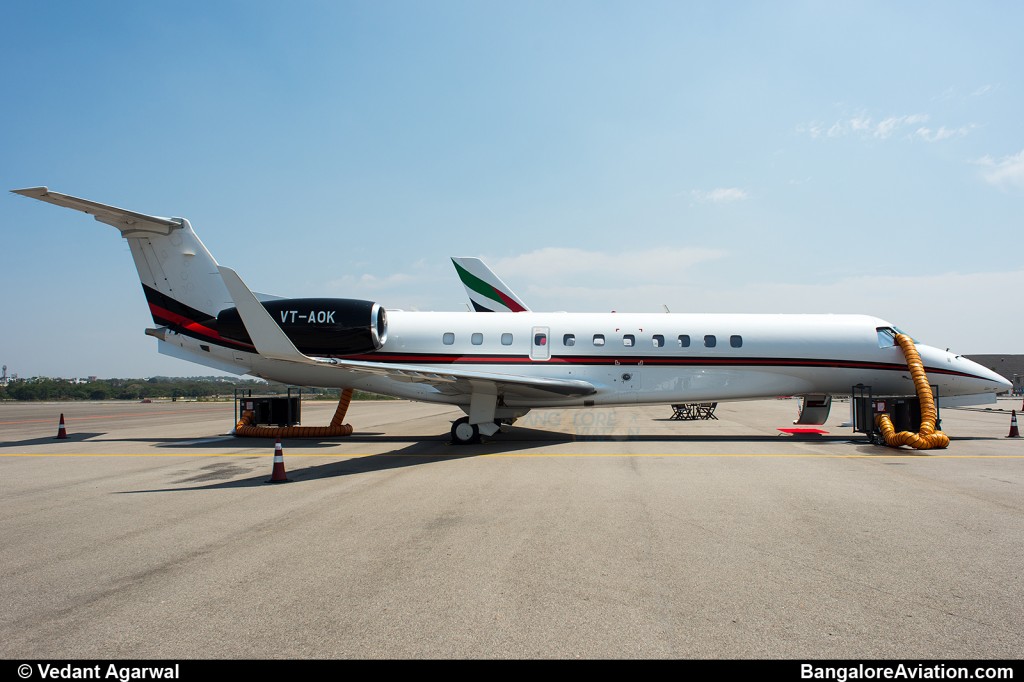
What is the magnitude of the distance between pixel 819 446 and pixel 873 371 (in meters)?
3.10

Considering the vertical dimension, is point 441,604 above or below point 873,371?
below

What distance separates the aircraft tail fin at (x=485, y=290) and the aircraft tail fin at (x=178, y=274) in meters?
11.1

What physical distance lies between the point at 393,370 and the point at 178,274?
7625mm

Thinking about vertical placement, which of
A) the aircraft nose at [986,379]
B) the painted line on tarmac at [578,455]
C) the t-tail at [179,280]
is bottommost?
the painted line on tarmac at [578,455]

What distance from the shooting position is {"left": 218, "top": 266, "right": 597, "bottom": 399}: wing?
1020cm

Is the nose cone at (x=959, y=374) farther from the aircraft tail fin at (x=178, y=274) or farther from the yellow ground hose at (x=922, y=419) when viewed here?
the aircraft tail fin at (x=178, y=274)

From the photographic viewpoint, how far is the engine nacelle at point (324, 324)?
15.4 meters

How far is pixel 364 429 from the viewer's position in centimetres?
2016

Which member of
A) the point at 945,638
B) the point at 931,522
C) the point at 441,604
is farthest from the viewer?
the point at 931,522

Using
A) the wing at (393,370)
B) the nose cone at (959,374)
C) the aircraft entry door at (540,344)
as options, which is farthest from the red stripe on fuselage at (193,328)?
the nose cone at (959,374)

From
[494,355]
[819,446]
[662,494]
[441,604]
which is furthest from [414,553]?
[819,446]

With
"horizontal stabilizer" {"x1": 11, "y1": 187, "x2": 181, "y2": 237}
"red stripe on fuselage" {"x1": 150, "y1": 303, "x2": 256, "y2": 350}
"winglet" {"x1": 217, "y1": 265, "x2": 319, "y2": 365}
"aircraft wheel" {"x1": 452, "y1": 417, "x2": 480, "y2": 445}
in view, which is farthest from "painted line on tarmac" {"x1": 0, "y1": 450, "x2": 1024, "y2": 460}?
"horizontal stabilizer" {"x1": 11, "y1": 187, "x2": 181, "y2": 237}

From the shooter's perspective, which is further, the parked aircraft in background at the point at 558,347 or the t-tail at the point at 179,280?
the t-tail at the point at 179,280
